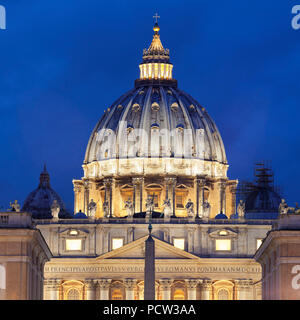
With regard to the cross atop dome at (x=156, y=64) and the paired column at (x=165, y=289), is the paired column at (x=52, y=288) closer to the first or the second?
the paired column at (x=165, y=289)

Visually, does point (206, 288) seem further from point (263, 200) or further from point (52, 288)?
point (263, 200)

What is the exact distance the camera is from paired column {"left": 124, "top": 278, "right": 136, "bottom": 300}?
14112 centimetres

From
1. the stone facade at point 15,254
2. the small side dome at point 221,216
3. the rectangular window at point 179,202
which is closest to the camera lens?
the stone facade at point 15,254

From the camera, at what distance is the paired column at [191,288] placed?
141875 millimetres

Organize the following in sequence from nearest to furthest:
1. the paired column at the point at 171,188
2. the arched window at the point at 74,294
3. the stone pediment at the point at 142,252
Result: 1. the stone pediment at the point at 142,252
2. the arched window at the point at 74,294
3. the paired column at the point at 171,188

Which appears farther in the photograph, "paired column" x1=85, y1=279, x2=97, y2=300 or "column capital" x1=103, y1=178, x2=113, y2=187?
"column capital" x1=103, y1=178, x2=113, y2=187

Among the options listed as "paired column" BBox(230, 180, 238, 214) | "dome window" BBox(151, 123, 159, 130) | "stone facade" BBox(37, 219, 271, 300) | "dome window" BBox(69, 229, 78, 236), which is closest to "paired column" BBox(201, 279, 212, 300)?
"stone facade" BBox(37, 219, 271, 300)

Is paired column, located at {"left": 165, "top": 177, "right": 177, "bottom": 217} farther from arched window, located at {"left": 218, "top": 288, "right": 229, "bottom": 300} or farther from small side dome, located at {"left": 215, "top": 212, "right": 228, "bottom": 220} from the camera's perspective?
arched window, located at {"left": 218, "top": 288, "right": 229, "bottom": 300}

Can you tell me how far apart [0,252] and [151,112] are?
261 ft

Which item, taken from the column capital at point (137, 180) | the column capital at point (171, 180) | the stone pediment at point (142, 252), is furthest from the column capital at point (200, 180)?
the stone pediment at point (142, 252)

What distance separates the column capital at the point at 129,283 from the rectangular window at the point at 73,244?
6.02m

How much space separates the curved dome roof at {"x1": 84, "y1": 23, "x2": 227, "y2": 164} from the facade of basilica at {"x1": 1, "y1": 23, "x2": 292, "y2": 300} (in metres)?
0.12
